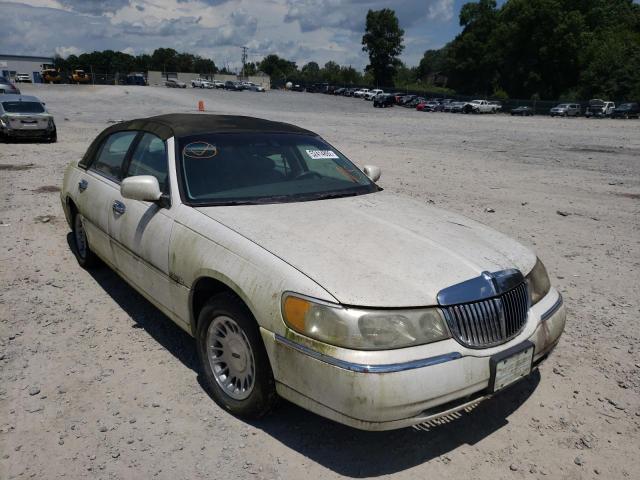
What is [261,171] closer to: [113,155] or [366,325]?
[113,155]

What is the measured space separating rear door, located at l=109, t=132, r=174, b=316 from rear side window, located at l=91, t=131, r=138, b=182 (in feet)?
0.64

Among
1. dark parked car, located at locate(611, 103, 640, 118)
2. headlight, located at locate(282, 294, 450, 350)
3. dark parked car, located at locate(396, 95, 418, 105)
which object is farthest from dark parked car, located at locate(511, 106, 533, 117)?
headlight, located at locate(282, 294, 450, 350)

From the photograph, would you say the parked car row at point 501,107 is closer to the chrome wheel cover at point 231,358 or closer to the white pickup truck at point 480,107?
the white pickup truck at point 480,107

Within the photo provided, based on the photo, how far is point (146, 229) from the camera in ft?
11.8

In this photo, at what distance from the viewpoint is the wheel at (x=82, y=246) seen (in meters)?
5.10

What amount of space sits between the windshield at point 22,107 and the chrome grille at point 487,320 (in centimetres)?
1747

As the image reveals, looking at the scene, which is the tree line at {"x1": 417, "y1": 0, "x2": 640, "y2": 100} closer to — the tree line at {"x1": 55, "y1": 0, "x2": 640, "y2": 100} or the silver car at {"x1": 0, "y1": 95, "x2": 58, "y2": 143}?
the tree line at {"x1": 55, "y1": 0, "x2": 640, "y2": 100}

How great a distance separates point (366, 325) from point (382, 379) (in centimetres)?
25

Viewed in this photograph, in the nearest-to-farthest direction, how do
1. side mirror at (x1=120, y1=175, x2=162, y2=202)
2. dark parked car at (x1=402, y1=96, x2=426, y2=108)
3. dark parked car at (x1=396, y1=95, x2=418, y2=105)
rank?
side mirror at (x1=120, y1=175, x2=162, y2=202) → dark parked car at (x1=402, y1=96, x2=426, y2=108) → dark parked car at (x1=396, y1=95, x2=418, y2=105)

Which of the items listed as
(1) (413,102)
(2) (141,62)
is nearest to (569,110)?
(1) (413,102)

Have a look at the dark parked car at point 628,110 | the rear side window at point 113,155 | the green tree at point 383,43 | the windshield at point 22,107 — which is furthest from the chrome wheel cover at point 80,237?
the green tree at point 383,43

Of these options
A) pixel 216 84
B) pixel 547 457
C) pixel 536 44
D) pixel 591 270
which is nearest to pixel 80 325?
pixel 547 457

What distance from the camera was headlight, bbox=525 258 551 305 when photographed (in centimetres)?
298

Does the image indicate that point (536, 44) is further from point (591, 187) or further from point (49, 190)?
point (49, 190)
